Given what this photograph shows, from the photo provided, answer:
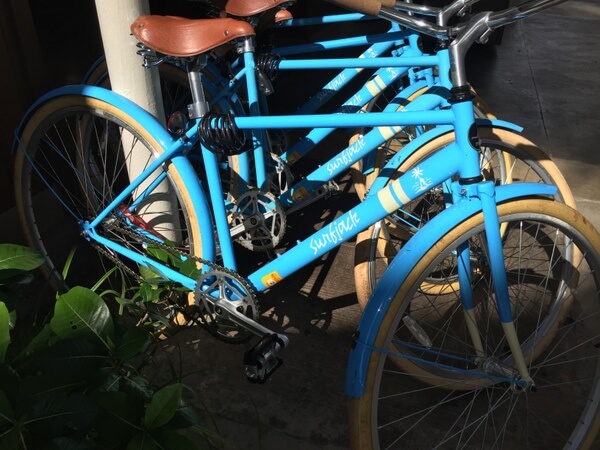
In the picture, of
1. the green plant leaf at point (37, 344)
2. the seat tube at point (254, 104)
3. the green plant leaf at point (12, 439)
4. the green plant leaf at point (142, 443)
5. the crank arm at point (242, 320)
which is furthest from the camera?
the seat tube at point (254, 104)

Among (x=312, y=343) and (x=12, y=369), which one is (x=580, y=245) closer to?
(x=312, y=343)

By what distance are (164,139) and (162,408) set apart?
3.26ft

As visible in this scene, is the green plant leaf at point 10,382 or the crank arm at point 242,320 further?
the crank arm at point 242,320

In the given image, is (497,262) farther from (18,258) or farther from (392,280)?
(18,258)

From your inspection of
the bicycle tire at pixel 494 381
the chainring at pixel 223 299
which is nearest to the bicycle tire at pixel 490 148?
the bicycle tire at pixel 494 381

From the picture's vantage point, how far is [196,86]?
2037mm

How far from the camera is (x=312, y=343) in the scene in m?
2.55

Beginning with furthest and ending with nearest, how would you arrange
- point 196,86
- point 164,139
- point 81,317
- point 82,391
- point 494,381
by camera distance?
1. point 164,139
2. point 196,86
3. point 494,381
4. point 81,317
5. point 82,391

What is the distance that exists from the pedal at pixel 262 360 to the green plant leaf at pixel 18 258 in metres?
0.79

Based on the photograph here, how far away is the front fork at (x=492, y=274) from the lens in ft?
5.29

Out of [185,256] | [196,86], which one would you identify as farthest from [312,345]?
[196,86]

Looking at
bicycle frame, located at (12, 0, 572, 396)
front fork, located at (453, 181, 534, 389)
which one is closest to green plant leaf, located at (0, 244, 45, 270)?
bicycle frame, located at (12, 0, 572, 396)

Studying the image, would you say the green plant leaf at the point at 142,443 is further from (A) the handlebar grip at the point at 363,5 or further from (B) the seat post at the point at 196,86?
(A) the handlebar grip at the point at 363,5

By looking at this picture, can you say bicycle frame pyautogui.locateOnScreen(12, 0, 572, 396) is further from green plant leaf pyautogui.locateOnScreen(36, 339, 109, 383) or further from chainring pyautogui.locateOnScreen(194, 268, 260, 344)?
green plant leaf pyautogui.locateOnScreen(36, 339, 109, 383)
